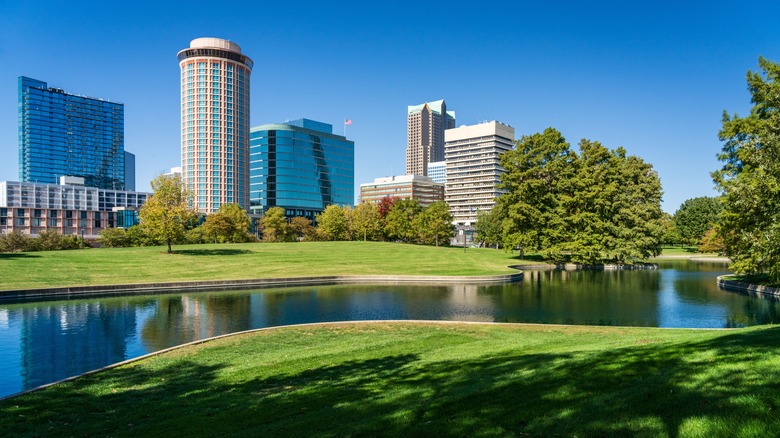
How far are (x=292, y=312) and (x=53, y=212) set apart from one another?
152736 mm

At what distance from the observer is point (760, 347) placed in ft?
33.8

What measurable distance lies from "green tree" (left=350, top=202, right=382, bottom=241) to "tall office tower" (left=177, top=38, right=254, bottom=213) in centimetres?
9359

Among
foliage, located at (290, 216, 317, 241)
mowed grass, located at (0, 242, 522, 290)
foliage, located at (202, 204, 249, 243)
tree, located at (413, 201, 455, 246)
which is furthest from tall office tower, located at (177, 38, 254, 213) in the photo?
mowed grass, located at (0, 242, 522, 290)

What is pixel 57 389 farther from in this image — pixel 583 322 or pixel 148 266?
pixel 148 266

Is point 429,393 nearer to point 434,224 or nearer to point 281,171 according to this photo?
point 434,224

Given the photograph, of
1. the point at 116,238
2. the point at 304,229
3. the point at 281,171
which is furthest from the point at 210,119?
the point at 116,238

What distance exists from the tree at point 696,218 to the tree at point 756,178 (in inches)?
3053

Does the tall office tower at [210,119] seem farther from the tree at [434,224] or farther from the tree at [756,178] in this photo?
the tree at [756,178]

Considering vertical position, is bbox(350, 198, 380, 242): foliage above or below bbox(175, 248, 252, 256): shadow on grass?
above

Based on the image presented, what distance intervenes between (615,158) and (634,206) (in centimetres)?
825

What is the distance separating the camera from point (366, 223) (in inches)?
4158

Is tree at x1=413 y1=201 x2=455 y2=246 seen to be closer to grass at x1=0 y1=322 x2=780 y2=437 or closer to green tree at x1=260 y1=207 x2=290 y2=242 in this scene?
green tree at x1=260 y1=207 x2=290 y2=242

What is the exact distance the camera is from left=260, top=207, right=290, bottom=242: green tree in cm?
9944

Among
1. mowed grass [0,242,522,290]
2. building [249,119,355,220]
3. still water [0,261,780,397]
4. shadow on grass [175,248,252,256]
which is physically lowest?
still water [0,261,780,397]
